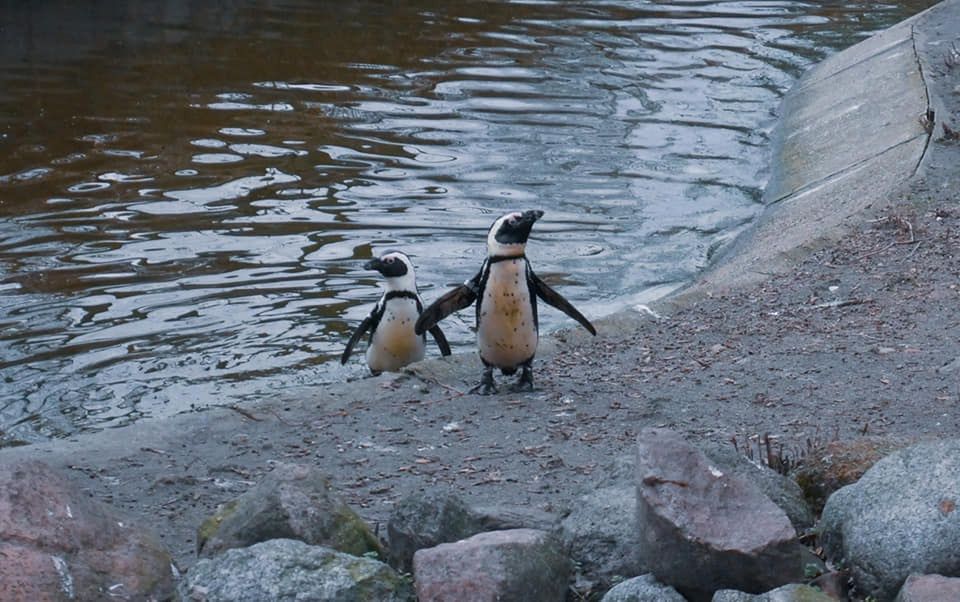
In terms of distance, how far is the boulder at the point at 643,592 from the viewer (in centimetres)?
389

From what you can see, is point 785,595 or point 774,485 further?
point 774,485

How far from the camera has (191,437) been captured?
19.9 ft

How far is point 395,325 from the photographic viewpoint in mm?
7707

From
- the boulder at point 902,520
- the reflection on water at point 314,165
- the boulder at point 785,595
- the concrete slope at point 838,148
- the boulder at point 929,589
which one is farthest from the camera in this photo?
the concrete slope at point 838,148

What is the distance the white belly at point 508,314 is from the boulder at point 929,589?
11.0 feet

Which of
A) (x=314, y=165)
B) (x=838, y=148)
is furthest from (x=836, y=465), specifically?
(x=314, y=165)

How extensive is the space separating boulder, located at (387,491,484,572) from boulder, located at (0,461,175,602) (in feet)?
2.23

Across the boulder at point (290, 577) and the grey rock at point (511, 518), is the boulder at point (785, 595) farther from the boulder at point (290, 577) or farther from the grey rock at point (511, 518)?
the boulder at point (290, 577)

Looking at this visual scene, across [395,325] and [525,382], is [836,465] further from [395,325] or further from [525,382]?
[395,325]

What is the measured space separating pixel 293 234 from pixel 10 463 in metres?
5.95

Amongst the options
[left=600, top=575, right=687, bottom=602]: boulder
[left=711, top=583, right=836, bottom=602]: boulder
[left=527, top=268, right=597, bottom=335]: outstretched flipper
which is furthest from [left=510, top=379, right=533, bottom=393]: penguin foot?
[left=711, top=583, right=836, bottom=602]: boulder

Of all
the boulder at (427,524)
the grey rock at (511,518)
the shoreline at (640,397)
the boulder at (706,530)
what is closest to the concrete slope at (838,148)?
the shoreline at (640,397)

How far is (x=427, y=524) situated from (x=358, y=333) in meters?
3.62

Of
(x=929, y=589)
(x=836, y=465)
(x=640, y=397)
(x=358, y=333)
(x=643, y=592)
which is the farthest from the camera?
(x=358, y=333)
